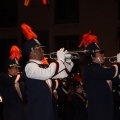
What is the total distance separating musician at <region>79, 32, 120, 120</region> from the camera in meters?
6.62

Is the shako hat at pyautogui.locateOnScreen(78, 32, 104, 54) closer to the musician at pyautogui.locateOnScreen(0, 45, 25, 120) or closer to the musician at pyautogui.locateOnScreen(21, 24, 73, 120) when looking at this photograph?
the musician at pyautogui.locateOnScreen(21, 24, 73, 120)

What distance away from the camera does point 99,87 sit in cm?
677

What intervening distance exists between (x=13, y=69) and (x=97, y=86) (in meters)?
2.73

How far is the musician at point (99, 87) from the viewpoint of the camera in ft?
21.7

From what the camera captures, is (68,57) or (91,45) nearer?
(68,57)

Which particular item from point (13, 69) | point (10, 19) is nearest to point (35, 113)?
point (13, 69)

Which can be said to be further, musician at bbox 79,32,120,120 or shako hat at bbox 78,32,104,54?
shako hat at bbox 78,32,104,54

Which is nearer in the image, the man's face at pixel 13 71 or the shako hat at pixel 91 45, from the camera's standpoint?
the shako hat at pixel 91 45

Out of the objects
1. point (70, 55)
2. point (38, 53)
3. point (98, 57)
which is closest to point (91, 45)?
point (98, 57)

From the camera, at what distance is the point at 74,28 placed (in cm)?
1692

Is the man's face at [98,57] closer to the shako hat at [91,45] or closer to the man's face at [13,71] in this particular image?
the shako hat at [91,45]

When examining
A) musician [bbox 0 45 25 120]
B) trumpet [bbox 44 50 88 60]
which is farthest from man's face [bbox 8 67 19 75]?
trumpet [bbox 44 50 88 60]

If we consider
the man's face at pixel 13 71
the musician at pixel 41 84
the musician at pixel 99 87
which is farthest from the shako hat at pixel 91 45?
the man's face at pixel 13 71

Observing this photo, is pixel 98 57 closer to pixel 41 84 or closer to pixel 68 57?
pixel 68 57
